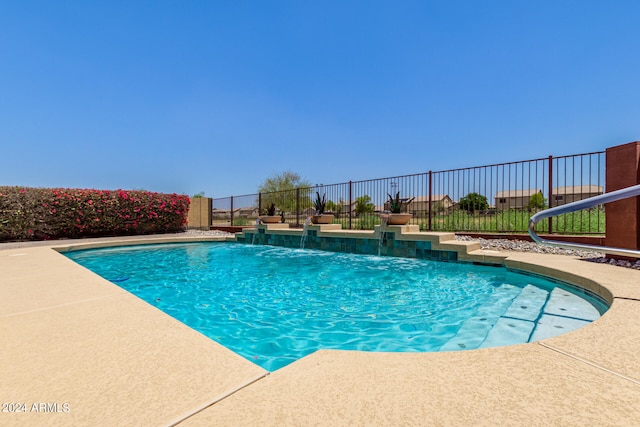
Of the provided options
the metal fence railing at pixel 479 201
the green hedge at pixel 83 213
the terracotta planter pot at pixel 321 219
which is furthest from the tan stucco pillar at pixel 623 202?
the green hedge at pixel 83 213

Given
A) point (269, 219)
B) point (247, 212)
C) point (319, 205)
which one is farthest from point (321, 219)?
point (247, 212)

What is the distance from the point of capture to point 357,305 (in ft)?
10.9

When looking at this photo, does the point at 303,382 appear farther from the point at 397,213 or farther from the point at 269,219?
the point at 269,219

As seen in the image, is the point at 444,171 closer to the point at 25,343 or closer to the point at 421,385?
the point at 421,385

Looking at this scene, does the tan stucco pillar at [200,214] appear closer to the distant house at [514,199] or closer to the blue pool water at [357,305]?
the blue pool water at [357,305]

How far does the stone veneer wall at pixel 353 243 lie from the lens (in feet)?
21.4

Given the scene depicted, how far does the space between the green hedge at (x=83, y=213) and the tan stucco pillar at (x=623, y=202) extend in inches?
565

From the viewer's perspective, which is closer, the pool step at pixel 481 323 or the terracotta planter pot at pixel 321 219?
the pool step at pixel 481 323

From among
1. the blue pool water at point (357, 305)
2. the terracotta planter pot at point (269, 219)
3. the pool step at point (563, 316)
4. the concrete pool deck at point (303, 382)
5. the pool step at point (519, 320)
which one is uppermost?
the terracotta planter pot at point (269, 219)

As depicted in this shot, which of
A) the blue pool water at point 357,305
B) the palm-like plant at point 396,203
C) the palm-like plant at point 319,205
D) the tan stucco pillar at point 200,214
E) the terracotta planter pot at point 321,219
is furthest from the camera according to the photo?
the tan stucco pillar at point 200,214

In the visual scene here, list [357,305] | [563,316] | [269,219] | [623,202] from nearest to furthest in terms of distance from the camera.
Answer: [563,316] → [357,305] → [623,202] → [269,219]

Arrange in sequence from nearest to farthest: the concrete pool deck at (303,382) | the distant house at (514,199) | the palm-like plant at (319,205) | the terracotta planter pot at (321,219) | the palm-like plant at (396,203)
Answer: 1. the concrete pool deck at (303,382)
2. the distant house at (514,199)
3. the palm-like plant at (396,203)
4. the terracotta planter pot at (321,219)
5. the palm-like plant at (319,205)

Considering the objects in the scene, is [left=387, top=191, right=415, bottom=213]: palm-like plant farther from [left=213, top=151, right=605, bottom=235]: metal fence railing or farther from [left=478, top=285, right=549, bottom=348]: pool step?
[left=478, top=285, right=549, bottom=348]: pool step

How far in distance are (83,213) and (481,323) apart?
1322 cm
